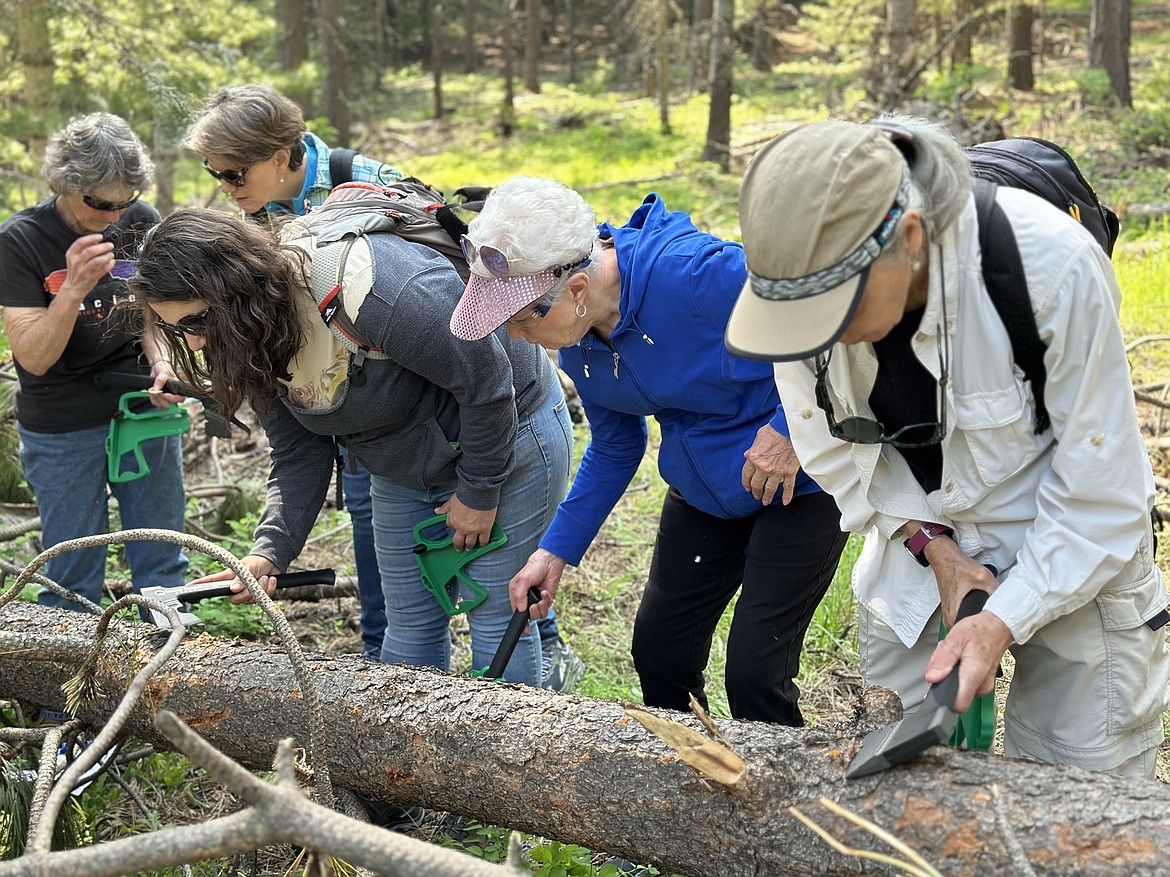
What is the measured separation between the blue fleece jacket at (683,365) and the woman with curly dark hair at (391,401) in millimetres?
276

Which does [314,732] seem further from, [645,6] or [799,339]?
[645,6]

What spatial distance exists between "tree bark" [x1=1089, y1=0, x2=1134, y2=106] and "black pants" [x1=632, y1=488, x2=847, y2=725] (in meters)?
11.3

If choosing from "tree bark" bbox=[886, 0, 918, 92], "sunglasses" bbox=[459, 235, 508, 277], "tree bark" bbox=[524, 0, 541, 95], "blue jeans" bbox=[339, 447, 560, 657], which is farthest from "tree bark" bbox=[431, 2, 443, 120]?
"sunglasses" bbox=[459, 235, 508, 277]

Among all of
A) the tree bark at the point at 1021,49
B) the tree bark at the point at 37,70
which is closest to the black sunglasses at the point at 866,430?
the tree bark at the point at 37,70

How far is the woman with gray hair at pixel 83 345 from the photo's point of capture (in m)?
3.16

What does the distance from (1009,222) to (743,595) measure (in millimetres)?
1139

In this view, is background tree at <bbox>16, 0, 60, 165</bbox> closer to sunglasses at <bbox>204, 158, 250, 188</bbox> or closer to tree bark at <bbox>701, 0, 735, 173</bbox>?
sunglasses at <bbox>204, 158, 250, 188</bbox>

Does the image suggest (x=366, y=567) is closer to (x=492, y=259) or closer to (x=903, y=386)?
(x=492, y=259)

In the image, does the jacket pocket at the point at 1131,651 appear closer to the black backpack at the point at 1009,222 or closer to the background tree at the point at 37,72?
the black backpack at the point at 1009,222

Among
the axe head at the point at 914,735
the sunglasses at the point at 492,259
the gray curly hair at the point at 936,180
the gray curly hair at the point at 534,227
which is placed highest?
the gray curly hair at the point at 936,180

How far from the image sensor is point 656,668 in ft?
8.75

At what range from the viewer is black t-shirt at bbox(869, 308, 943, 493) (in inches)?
66.6

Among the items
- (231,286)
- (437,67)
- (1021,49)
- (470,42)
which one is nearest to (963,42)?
(1021,49)

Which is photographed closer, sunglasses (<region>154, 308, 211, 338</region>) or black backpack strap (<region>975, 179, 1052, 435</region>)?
black backpack strap (<region>975, 179, 1052, 435</region>)
